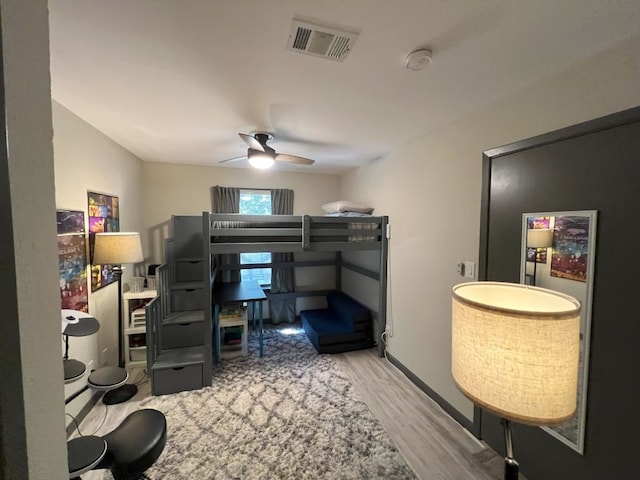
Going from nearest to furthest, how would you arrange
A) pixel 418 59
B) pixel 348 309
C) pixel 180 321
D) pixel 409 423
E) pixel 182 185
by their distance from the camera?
pixel 418 59 → pixel 409 423 → pixel 180 321 → pixel 348 309 → pixel 182 185

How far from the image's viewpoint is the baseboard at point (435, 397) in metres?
2.16

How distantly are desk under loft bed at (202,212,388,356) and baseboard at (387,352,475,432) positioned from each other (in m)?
0.34

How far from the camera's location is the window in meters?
4.38

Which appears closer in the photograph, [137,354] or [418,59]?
[418,59]

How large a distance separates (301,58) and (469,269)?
1880 millimetres

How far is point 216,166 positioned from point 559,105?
3962mm

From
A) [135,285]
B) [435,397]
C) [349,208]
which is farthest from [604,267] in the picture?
[135,285]

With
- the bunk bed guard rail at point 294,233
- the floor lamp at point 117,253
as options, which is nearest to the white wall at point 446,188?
the bunk bed guard rail at point 294,233

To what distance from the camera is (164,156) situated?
3600mm

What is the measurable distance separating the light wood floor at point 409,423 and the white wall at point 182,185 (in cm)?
199

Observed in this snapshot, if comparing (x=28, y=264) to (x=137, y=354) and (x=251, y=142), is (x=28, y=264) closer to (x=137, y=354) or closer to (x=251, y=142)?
(x=251, y=142)

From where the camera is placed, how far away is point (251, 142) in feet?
8.19

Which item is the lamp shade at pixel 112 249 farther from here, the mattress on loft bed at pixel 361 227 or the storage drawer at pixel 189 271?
the mattress on loft bed at pixel 361 227

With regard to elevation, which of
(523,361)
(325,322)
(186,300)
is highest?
(523,361)
